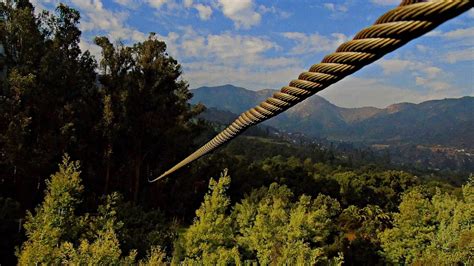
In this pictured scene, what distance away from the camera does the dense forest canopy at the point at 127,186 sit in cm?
1684

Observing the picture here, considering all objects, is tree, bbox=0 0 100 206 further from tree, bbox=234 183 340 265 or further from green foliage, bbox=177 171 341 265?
tree, bbox=234 183 340 265

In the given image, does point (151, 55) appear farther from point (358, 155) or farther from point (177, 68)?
point (358, 155)

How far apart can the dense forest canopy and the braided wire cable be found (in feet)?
40.0

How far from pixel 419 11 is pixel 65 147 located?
22930mm

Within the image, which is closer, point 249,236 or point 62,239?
point 62,239

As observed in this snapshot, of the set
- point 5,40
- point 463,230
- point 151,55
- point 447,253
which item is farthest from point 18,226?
point 463,230

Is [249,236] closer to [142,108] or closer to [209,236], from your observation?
[209,236]

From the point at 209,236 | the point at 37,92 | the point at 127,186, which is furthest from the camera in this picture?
the point at 127,186

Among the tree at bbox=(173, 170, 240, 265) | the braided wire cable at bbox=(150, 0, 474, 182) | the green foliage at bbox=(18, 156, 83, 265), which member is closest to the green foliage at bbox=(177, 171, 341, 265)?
the tree at bbox=(173, 170, 240, 265)

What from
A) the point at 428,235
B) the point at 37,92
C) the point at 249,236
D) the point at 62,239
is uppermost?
the point at 37,92

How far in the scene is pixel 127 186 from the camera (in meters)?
27.0

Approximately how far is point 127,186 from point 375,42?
1091 inches

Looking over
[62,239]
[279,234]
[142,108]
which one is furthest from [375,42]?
[142,108]

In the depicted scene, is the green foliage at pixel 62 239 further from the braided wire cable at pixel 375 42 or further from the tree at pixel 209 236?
the braided wire cable at pixel 375 42
